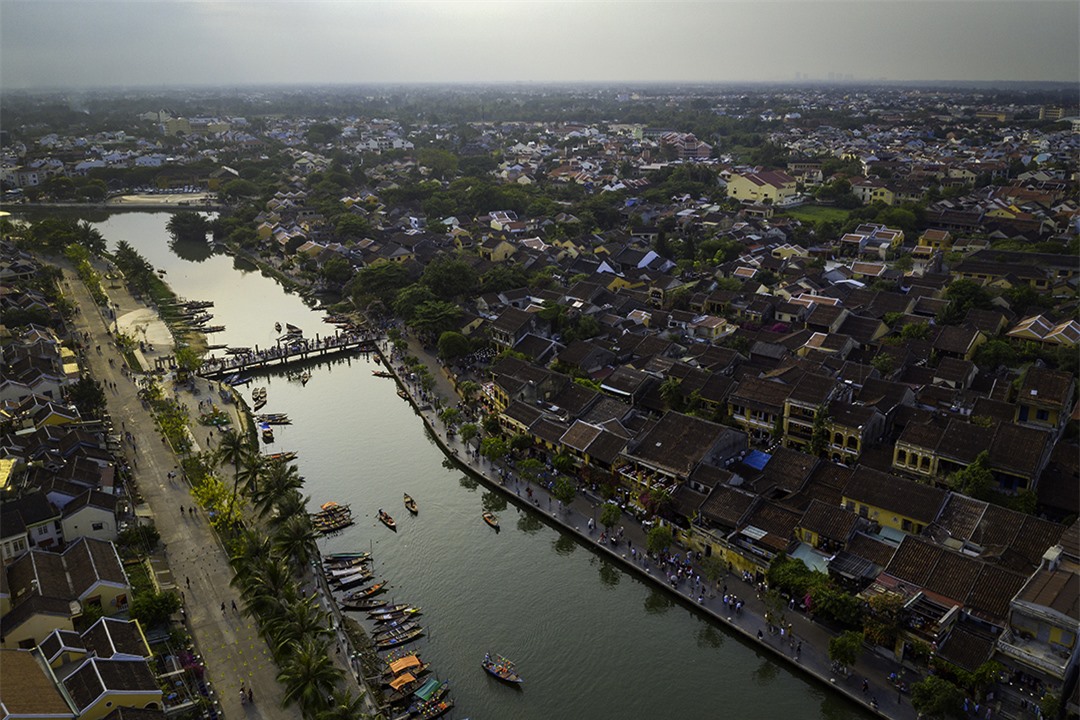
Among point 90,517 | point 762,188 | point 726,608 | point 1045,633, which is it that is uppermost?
point 762,188

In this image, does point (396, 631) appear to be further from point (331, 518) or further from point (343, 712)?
point (331, 518)

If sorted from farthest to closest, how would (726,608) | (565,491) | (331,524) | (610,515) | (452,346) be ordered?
(452,346), (331,524), (565,491), (610,515), (726,608)

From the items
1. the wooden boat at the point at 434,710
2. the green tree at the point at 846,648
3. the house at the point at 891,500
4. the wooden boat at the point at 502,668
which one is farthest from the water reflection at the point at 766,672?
the wooden boat at the point at 434,710

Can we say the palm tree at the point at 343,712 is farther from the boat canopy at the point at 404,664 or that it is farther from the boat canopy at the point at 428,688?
the boat canopy at the point at 404,664

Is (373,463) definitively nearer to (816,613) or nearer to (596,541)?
(596,541)

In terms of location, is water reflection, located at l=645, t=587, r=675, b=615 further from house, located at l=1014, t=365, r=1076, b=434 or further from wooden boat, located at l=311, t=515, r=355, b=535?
house, located at l=1014, t=365, r=1076, b=434

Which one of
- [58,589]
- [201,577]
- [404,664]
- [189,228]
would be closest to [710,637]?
[404,664]

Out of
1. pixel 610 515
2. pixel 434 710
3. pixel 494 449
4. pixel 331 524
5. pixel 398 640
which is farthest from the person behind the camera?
pixel 494 449
